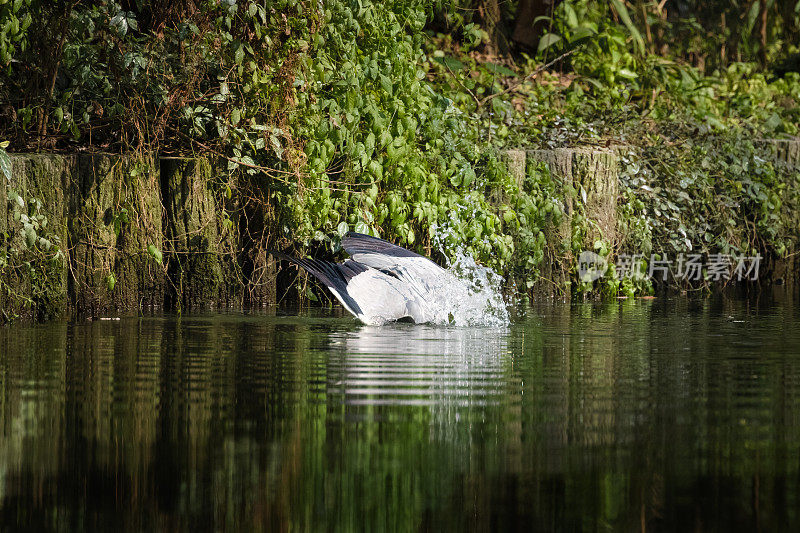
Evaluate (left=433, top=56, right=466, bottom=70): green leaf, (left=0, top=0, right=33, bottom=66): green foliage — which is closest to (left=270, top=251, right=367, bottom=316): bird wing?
(left=0, top=0, right=33, bottom=66): green foliage

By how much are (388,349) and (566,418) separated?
2114mm

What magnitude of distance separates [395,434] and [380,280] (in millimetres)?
4239

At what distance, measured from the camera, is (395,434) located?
418cm

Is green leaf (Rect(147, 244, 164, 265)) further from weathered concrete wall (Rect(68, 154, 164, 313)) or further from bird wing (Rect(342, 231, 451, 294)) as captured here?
bird wing (Rect(342, 231, 451, 294))

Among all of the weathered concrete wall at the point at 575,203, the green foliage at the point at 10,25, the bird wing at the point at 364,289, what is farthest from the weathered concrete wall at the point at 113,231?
the weathered concrete wall at the point at 575,203

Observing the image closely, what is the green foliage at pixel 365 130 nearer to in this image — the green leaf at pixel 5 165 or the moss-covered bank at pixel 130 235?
the green leaf at pixel 5 165

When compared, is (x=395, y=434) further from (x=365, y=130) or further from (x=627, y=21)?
(x=627, y=21)

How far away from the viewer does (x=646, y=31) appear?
16312 millimetres

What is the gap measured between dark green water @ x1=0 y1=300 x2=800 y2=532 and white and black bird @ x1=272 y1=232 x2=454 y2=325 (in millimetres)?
1132

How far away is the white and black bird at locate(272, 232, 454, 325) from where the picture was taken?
819 centimetres

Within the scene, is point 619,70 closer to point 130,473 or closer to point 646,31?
point 646,31

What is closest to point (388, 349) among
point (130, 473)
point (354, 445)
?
point (354, 445)

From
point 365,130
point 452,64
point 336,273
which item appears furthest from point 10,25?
point 452,64

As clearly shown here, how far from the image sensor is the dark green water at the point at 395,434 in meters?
3.28
